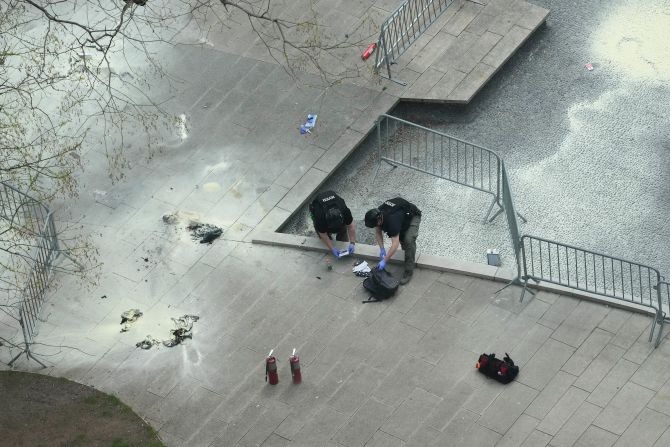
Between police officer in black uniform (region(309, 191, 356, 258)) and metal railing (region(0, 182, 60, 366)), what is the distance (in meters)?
4.02

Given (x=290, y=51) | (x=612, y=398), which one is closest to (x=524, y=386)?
(x=612, y=398)

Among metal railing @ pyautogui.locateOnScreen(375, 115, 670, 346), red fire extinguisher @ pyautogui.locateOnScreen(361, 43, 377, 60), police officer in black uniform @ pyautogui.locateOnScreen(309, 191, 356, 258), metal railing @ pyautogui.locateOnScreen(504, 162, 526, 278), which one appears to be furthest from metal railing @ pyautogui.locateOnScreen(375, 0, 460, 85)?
police officer in black uniform @ pyautogui.locateOnScreen(309, 191, 356, 258)

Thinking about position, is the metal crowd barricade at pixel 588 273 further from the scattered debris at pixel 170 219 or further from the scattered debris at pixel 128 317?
the scattered debris at pixel 128 317

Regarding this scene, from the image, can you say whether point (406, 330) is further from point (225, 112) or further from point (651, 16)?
point (651, 16)

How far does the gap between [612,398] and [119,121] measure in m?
9.69

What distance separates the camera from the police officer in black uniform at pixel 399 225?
1722cm

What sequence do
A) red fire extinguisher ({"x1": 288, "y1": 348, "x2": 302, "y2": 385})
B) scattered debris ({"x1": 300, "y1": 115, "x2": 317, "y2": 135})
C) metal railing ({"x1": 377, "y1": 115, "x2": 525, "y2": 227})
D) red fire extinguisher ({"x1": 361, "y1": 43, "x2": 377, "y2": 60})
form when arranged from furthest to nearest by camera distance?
red fire extinguisher ({"x1": 361, "y1": 43, "x2": 377, "y2": 60}) → scattered debris ({"x1": 300, "y1": 115, "x2": 317, "y2": 135}) → metal railing ({"x1": 377, "y1": 115, "x2": 525, "y2": 227}) → red fire extinguisher ({"x1": 288, "y1": 348, "x2": 302, "y2": 385})

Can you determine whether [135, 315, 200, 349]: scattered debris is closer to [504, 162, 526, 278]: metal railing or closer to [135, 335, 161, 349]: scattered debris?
[135, 335, 161, 349]: scattered debris

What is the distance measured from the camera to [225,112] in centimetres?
2056

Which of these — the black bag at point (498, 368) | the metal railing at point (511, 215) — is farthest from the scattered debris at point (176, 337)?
the metal railing at point (511, 215)

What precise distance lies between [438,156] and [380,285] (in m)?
3.35

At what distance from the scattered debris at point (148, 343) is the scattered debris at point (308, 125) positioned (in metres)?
4.64

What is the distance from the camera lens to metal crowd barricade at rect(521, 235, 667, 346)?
1662cm

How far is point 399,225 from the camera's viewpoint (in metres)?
17.2
